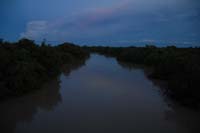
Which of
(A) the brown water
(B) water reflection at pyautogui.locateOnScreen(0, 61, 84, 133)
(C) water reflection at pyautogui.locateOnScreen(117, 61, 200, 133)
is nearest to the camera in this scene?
(A) the brown water

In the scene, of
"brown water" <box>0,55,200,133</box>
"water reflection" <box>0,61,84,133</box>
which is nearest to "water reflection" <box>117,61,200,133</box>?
"brown water" <box>0,55,200,133</box>

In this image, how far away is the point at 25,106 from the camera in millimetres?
6465

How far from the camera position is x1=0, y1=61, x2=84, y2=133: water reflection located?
16.8 feet

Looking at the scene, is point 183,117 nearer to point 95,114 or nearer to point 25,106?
point 95,114

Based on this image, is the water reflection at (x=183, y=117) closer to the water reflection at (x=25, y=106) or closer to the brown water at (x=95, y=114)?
the brown water at (x=95, y=114)

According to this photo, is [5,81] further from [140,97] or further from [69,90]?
[140,97]

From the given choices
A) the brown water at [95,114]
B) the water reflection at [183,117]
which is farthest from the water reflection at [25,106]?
the water reflection at [183,117]

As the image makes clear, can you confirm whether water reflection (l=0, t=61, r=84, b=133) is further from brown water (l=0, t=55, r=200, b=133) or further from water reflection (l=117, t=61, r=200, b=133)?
water reflection (l=117, t=61, r=200, b=133)

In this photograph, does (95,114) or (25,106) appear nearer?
(95,114)

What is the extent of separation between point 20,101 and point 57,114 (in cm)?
226

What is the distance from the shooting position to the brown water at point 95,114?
186 inches

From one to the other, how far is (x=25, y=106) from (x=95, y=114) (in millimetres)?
2963

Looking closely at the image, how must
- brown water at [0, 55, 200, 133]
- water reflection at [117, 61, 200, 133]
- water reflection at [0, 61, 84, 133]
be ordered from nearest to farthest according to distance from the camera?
brown water at [0, 55, 200, 133]
water reflection at [117, 61, 200, 133]
water reflection at [0, 61, 84, 133]

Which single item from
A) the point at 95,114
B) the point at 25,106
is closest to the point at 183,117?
the point at 95,114
